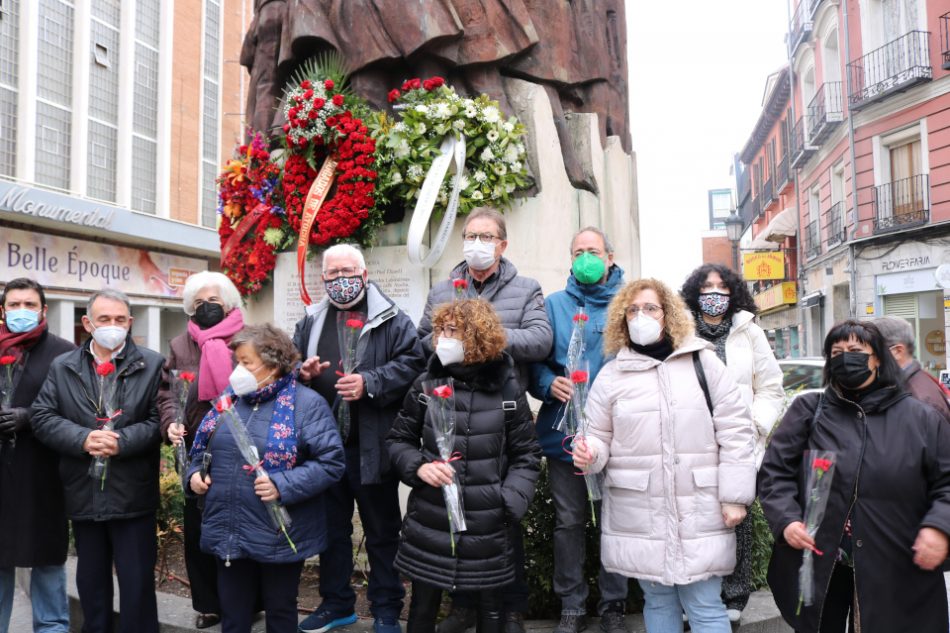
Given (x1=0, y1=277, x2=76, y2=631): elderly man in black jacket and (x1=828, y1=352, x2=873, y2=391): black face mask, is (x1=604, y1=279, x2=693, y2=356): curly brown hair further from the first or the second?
(x1=0, y1=277, x2=76, y2=631): elderly man in black jacket

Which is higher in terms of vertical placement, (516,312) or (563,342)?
(516,312)

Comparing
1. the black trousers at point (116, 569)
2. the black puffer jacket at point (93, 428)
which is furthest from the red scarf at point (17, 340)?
the black trousers at point (116, 569)

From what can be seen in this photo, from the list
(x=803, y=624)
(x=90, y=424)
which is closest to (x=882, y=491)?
(x=803, y=624)

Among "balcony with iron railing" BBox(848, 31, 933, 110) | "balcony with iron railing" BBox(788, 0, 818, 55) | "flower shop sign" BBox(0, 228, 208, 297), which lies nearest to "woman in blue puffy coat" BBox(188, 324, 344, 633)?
"flower shop sign" BBox(0, 228, 208, 297)

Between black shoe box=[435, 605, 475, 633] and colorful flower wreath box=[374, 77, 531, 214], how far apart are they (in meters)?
2.86

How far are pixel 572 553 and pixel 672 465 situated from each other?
0.84 m

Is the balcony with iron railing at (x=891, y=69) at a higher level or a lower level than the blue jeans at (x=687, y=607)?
higher

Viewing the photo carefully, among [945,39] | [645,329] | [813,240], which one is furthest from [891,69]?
[645,329]

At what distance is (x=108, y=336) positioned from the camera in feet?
12.0

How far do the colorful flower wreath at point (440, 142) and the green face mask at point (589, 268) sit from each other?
1.83 meters

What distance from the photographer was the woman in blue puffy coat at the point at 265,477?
10.7 ft

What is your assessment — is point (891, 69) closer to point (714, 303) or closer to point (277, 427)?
point (714, 303)

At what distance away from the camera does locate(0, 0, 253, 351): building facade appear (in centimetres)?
1859

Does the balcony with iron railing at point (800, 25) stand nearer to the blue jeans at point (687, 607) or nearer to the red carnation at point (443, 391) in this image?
the blue jeans at point (687, 607)
